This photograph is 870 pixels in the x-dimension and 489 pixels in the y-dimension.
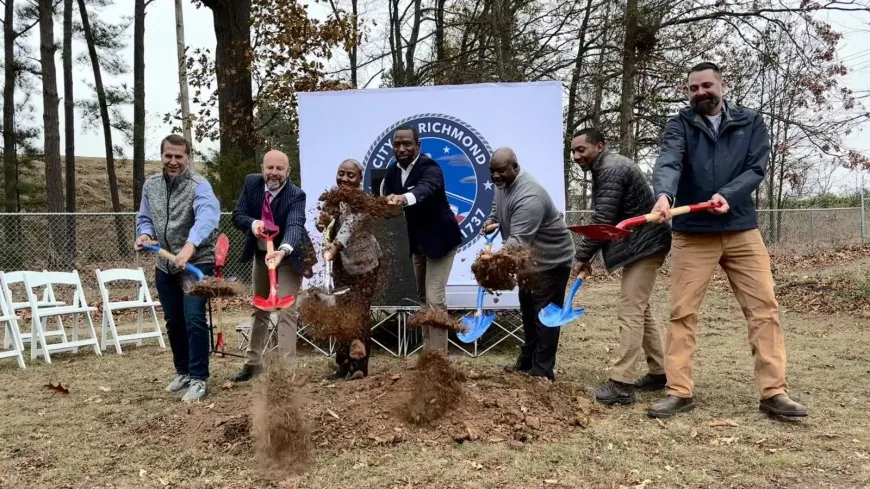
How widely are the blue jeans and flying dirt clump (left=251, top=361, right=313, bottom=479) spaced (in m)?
1.20

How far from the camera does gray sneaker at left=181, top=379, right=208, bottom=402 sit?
4.18 m

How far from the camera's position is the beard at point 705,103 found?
355 centimetres

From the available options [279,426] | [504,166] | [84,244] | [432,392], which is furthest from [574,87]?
[279,426]

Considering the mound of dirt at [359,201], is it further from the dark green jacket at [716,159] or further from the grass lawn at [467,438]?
the dark green jacket at [716,159]

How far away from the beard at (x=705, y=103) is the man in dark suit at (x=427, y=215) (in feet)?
5.08

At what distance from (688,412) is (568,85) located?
38.0 feet

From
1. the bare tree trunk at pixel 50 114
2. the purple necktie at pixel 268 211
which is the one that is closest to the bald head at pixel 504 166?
the purple necktie at pixel 268 211

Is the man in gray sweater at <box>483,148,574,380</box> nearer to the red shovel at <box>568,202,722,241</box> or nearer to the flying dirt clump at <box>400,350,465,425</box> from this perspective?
the red shovel at <box>568,202,722,241</box>

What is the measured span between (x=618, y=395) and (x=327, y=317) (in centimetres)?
186

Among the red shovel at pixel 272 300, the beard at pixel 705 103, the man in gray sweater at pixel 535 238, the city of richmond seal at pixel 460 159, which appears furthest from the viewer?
the city of richmond seal at pixel 460 159

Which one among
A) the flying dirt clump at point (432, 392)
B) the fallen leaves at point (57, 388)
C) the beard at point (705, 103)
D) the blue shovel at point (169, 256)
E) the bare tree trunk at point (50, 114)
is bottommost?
the fallen leaves at point (57, 388)

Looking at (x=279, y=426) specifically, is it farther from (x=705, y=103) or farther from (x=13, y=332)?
(x=13, y=332)

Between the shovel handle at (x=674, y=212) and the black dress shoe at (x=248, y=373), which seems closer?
the shovel handle at (x=674, y=212)

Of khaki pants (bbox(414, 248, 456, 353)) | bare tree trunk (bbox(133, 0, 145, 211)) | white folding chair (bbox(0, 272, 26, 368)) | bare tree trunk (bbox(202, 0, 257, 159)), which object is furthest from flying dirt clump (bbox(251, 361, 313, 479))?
bare tree trunk (bbox(133, 0, 145, 211))
